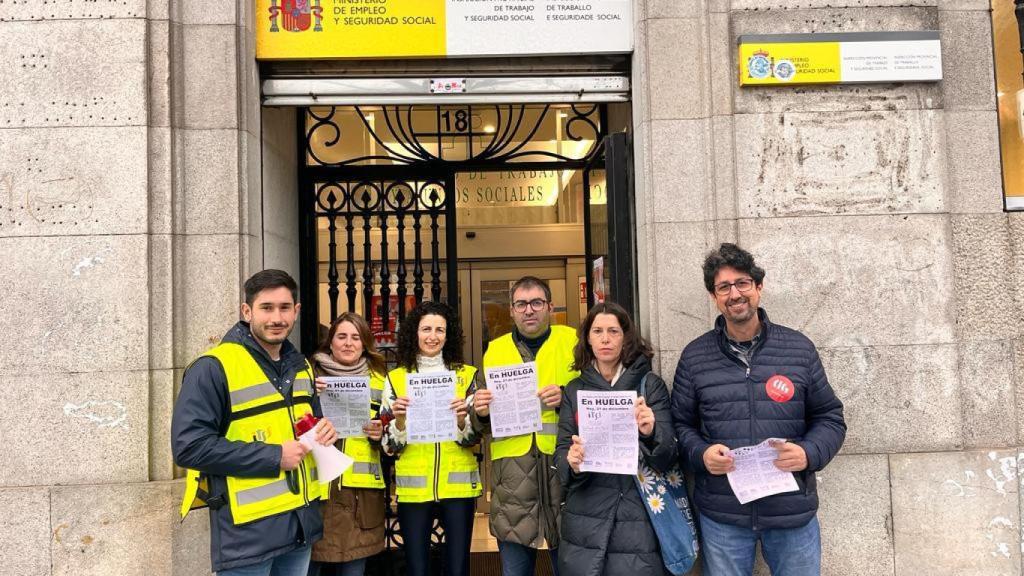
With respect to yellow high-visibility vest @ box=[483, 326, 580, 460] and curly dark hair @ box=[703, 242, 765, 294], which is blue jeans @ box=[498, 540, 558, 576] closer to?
yellow high-visibility vest @ box=[483, 326, 580, 460]

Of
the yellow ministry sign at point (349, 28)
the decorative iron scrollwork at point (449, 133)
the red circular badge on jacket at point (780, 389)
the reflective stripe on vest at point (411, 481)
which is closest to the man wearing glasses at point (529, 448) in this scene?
the reflective stripe on vest at point (411, 481)

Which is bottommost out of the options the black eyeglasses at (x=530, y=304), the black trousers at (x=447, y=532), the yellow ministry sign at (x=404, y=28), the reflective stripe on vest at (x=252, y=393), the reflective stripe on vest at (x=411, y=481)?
the black trousers at (x=447, y=532)

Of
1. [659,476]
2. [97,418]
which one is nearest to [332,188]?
[97,418]

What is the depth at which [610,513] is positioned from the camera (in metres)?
3.57

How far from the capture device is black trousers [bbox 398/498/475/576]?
4.18 m

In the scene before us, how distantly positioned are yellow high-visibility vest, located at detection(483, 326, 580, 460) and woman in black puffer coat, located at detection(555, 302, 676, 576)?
0.94ft

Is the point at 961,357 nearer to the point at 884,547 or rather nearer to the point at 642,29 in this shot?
the point at 884,547

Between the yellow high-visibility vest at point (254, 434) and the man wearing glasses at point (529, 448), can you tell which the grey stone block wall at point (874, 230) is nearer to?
the man wearing glasses at point (529, 448)

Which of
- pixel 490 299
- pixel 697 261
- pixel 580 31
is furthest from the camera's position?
pixel 490 299

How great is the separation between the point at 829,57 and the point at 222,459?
4.15 meters

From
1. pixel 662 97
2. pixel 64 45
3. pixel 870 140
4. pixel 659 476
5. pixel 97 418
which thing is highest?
pixel 64 45

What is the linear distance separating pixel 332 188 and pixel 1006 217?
15.7 feet

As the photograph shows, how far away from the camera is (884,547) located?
4.44 meters

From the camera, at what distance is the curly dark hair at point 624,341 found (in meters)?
3.82
